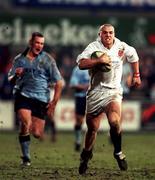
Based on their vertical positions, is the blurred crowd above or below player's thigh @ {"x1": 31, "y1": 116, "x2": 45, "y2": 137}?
above

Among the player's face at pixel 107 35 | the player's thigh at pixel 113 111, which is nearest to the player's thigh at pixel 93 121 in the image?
the player's thigh at pixel 113 111

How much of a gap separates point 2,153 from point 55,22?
1079cm

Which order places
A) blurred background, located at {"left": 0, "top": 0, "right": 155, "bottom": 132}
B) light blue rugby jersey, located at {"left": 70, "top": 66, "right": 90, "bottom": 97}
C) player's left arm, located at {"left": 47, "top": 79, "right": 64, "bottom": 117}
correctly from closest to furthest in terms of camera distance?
player's left arm, located at {"left": 47, "top": 79, "right": 64, "bottom": 117}
light blue rugby jersey, located at {"left": 70, "top": 66, "right": 90, "bottom": 97}
blurred background, located at {"left": 0, "top": 0, "right": 155, "bottom": 132}

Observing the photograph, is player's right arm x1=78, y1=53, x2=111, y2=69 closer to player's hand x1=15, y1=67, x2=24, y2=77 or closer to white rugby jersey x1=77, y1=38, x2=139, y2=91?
white rugby jersey x1=77, y1=38, x2=139, y2=91

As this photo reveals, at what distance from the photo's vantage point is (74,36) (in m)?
28.9

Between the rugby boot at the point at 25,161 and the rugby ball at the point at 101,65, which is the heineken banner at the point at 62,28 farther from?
the rugby ball at the point at 101,65

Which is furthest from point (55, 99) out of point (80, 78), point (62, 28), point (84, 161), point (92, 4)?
point (92, 4)

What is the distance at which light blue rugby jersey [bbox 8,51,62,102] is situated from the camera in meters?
15.4

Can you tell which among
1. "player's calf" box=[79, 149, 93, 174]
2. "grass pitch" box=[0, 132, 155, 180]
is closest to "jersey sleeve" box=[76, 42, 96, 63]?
"player's calf" box=[79, 149, 93, 174]

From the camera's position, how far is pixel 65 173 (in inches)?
541

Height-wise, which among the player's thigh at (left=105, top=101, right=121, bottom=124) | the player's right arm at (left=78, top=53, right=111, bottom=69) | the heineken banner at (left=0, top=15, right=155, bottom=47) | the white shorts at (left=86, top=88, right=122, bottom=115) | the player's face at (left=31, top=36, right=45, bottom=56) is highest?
the heineken banner at (left=0, top=15, right=155, bottom=47)

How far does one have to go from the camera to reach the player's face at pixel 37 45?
1521 centimetres

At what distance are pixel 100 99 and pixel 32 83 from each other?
7.24 ft

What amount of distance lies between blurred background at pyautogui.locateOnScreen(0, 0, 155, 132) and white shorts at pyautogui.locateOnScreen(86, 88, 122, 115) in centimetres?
1388
